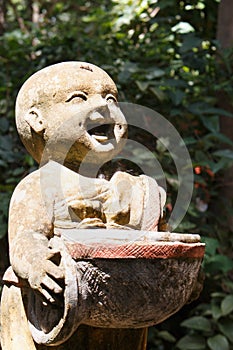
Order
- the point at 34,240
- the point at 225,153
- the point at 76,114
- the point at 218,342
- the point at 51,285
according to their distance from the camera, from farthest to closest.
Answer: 1. the point at 225,153
2. the point at 218,342
3. the point at 76,114
4. the point at 34,240
5. the point at 51,285

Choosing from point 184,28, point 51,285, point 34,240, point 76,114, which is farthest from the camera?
point 184,28

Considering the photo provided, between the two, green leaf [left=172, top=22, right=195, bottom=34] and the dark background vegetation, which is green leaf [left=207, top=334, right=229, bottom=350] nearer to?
the dark background vegetation

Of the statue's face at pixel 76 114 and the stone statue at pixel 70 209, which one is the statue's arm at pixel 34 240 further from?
the statue's face at pixel 76 114

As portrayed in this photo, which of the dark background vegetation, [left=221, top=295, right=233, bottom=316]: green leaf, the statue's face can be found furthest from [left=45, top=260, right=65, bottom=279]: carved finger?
[left=221, top=295, right=233, bottom=316]: green leaf

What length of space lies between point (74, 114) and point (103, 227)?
1.09 ft

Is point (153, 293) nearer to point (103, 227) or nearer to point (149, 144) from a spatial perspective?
point (103, 227)

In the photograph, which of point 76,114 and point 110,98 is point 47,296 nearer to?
point 76,114

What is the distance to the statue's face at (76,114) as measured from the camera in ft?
6.04

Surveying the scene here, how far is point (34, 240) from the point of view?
167 centimetres

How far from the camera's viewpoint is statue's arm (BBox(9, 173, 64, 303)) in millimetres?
1543

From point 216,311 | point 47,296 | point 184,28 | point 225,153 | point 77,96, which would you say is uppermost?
point 77,96

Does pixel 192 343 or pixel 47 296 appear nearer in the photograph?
pixel 47 296

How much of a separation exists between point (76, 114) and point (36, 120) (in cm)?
13

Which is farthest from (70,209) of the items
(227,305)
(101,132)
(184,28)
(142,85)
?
(184,28)
